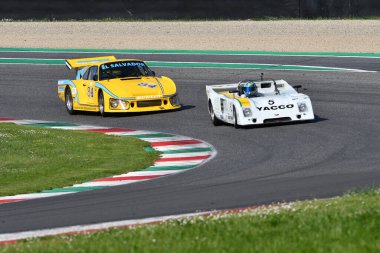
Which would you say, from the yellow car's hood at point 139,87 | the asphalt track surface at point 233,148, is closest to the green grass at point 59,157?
the asphalt track surface at point 233,148

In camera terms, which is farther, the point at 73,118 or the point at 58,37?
the point at 58,37

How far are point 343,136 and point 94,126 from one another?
6252 millimetres

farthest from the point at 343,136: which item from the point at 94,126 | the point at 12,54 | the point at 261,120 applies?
the point at 12,54

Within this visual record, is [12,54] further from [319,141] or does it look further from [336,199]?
[336,199]

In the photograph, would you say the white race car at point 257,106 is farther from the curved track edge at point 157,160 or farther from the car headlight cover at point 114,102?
the car headlight cover at point 114,102

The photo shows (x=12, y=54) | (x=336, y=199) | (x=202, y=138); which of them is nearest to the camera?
(x=336, y=199)

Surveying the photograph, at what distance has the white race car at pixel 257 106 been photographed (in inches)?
775

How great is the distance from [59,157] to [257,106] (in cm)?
414

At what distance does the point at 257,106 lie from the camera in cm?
1973

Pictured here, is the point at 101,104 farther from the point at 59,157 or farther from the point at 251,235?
the point at 251,235

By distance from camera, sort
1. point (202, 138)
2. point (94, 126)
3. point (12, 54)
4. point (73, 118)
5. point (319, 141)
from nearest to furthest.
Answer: point (319, 141)
point (202, 138)
point (94, 126)
point (73, 118)
point (12, 54)

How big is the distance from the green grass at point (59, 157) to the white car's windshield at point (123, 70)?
8.42 ft

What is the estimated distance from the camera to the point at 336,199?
1102 centimetres

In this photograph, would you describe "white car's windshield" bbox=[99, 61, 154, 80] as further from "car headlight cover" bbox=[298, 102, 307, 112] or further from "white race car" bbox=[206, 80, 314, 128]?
"car headlight cover" bbox=[298, 102, 307, 112]
